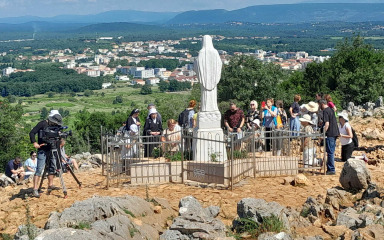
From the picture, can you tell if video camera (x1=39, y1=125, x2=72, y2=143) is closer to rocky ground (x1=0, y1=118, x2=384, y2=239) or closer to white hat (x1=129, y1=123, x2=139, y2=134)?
rocky ground (x1=0, y1=118, x2=384, y2=239)

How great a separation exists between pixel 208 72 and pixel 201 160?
6.42 ft

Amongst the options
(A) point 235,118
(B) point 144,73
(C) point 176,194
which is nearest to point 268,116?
(A) point 235,118

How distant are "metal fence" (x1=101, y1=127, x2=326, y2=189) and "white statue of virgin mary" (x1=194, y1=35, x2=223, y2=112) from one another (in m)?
0.73

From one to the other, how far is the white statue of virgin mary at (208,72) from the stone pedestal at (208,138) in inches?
7.6

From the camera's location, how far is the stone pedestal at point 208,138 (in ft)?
37.3

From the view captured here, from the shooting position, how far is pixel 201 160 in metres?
11.5

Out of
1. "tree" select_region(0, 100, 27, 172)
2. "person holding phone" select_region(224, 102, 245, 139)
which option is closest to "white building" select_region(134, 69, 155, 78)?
"tree" select_region(0, 100, 27, 172)

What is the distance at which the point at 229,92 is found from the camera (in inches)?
1505

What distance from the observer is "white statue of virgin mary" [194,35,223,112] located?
11.6 m

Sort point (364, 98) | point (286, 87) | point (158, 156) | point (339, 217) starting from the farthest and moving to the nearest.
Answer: point (286, 87) → point (364, 98) → point (158, 156) → point (339, 217)

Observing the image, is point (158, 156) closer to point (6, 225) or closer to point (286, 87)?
point (6, 225)

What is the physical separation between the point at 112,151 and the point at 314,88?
3096 cm

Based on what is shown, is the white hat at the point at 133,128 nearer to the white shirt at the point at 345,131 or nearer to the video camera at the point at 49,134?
the video camera at the point at 49,134

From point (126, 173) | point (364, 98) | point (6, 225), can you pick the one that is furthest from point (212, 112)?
point (364, 98)
